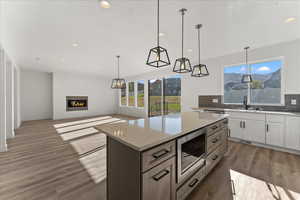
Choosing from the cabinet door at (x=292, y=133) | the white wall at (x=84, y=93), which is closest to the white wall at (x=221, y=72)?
the cabinet door at (x=292, y=133)

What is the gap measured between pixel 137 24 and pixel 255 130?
3931 millimetres

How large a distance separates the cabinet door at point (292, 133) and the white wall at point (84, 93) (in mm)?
8761

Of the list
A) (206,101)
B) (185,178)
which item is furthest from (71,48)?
(206,101)

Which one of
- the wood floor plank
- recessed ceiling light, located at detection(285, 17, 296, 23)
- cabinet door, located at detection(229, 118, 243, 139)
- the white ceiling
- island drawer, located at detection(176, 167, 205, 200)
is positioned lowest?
the wood floor plank

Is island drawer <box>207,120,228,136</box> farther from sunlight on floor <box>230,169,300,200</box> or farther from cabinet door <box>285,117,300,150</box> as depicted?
cabinet door <box>285,117,300,150</box>

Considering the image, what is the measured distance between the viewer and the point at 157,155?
1137mm

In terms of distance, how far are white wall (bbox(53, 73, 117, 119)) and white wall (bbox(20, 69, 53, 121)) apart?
1.61 feet

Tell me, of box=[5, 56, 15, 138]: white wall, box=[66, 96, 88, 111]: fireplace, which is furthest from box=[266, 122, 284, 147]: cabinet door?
box=[66, 96, 88, 111]: fireplace

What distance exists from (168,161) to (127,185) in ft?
1.44

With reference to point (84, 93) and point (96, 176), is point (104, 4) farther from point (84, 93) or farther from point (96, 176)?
point (84, 93)

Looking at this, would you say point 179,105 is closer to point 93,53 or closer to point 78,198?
point 93,53

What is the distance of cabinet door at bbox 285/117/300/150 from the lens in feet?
9.17

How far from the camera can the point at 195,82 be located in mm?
5109

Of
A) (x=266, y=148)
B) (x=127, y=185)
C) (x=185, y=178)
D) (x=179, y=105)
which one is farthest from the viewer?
(x=179, y=105)
